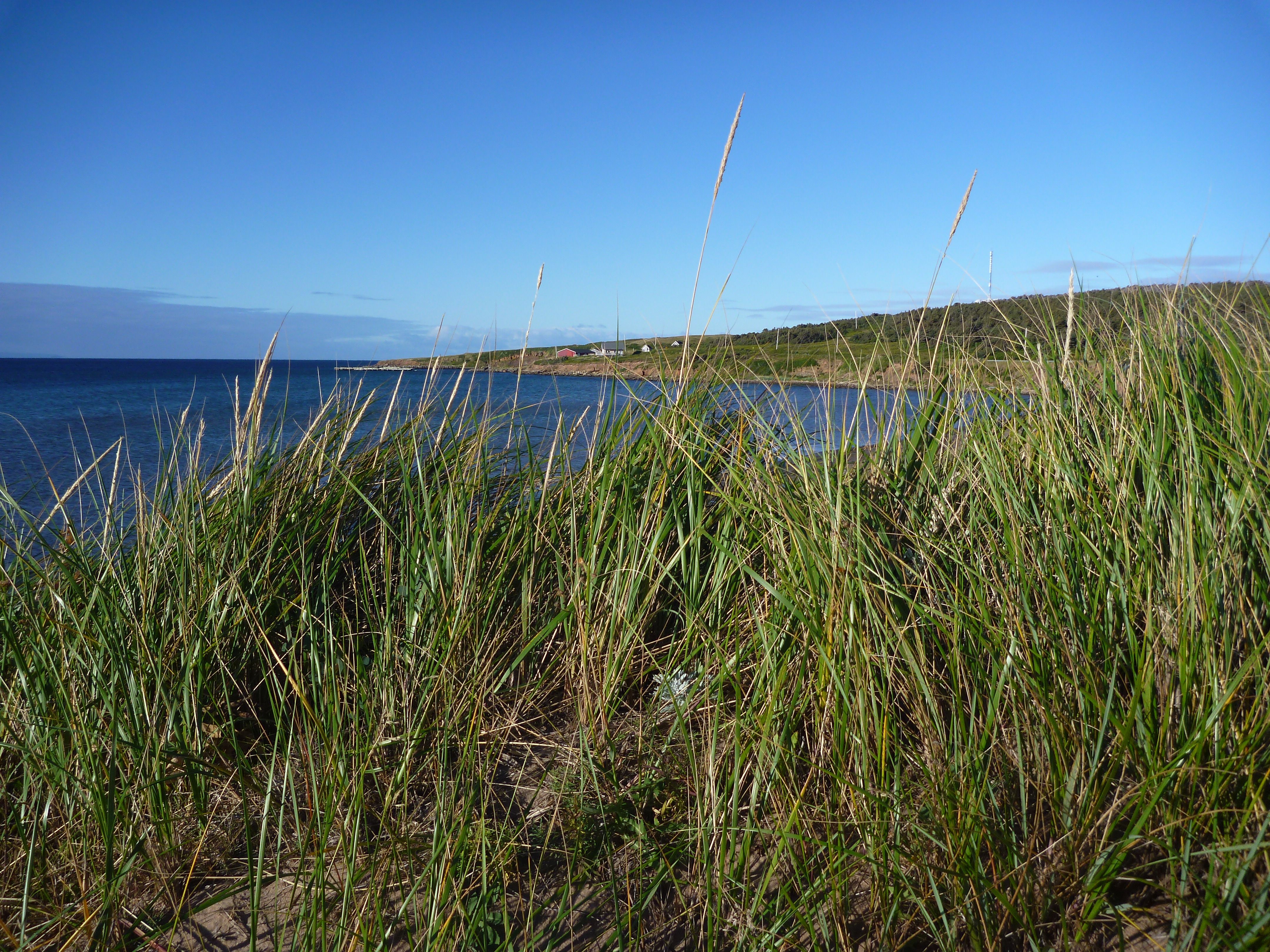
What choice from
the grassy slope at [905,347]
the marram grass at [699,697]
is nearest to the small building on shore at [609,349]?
the grassy slope at [905,347]

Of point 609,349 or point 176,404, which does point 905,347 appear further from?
point 176,404

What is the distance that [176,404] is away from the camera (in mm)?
29109

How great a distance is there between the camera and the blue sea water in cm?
236

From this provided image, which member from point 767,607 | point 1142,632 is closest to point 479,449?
point 767,607

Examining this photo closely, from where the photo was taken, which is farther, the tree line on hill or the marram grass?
the tree line on hill

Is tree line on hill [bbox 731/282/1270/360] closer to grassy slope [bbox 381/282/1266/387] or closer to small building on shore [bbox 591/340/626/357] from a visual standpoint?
grassy slope [bbox 381/282/1266/387]

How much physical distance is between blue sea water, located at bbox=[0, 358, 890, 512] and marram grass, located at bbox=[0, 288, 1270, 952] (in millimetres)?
328

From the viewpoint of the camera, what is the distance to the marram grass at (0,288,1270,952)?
111 cm

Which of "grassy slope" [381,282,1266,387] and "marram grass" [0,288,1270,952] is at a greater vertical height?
"grassy slope" [381,282,1266,387]

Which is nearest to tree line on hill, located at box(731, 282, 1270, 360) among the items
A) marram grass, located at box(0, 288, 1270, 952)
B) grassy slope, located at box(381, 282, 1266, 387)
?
grassy slope, located at box(381, 282, 1266, 387)

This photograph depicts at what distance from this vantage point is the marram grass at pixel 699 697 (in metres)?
1.11

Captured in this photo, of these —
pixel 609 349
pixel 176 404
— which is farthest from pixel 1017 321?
pixel 176 404

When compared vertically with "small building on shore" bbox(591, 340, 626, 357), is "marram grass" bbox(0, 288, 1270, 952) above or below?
below

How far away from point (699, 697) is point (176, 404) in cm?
3344
